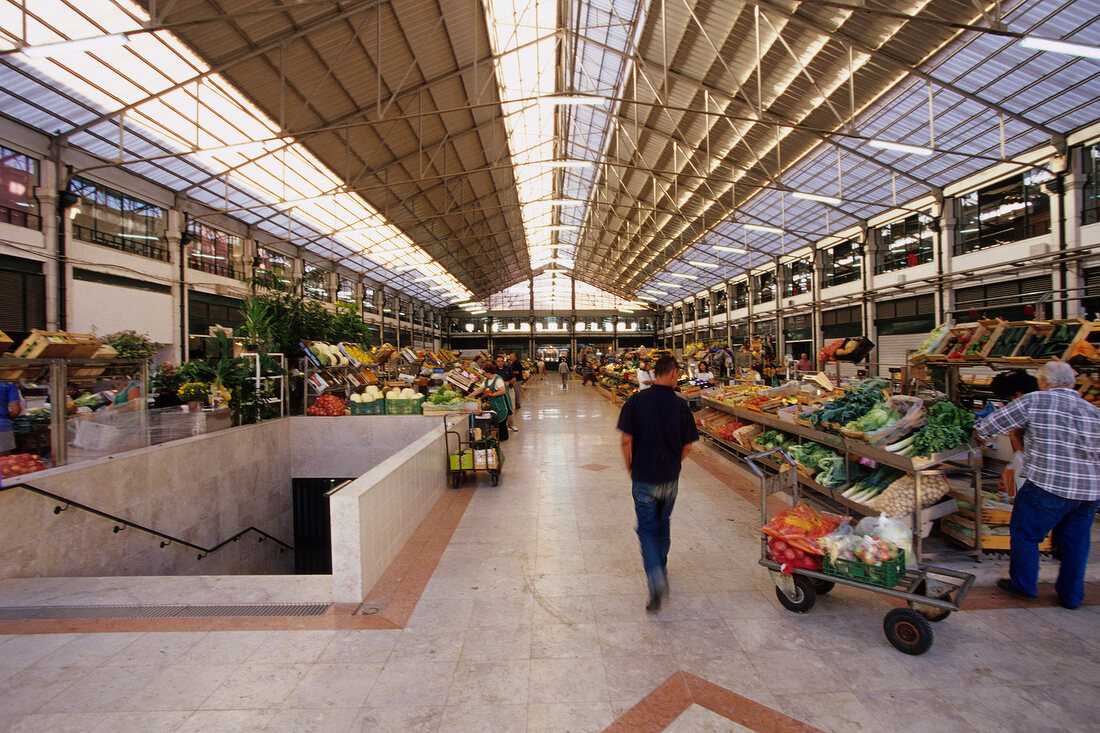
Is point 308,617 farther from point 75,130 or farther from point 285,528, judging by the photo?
point 75,130

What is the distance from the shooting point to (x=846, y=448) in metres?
4.98

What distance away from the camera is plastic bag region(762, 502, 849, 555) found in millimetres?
3189

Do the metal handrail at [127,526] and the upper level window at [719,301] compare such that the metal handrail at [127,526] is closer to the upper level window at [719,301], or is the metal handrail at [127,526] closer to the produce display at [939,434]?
the produce display at [939,434]

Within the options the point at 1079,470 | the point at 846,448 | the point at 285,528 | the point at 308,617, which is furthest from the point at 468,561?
the point at 285,528

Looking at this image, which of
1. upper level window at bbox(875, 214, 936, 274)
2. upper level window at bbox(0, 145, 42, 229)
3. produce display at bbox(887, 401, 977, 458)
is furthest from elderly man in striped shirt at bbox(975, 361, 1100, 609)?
Answer: upper level window at bbox(0, 145, 42, 229)

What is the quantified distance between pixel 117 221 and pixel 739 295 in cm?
2841

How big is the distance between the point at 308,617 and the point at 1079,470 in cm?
489

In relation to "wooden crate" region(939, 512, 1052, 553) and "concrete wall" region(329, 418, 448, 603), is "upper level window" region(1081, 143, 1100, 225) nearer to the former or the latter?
"wooden crate" region(939, 512, 1052, 553)

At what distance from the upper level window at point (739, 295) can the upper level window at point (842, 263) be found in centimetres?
749

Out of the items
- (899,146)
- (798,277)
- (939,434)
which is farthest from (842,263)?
(939,434)

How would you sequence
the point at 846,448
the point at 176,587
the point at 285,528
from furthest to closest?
the point at 285,528 < the point at 846,448 < the point at 176,587

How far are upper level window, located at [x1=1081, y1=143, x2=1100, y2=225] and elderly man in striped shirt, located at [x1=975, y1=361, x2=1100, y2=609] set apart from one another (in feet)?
37.8

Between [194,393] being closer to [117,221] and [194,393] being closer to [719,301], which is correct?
Answer: [117,221]

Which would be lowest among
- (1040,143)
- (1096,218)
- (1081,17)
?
(1096,218)
